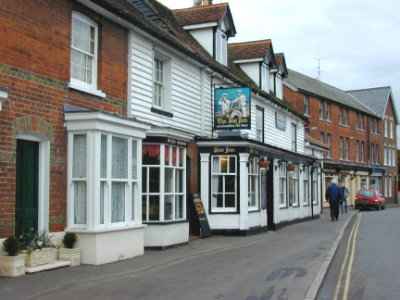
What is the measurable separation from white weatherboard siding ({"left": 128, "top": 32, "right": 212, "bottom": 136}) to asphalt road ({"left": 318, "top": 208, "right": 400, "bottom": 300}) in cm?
602

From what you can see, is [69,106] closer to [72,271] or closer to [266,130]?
[72,271]

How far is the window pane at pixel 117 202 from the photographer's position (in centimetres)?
1301

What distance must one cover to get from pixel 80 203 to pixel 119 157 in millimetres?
1423

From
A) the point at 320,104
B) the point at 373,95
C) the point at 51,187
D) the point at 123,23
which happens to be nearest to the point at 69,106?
the point at 51,187

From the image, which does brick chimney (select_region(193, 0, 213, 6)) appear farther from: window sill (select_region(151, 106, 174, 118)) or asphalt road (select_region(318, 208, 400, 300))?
asphalt road (select_region(318, 208, 400, 300))

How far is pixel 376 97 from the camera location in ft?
217

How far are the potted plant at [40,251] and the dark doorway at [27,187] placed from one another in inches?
→ 12.5

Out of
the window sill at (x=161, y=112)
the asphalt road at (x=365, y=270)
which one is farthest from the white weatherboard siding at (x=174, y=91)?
the asphalt road at (x=365, y=270)

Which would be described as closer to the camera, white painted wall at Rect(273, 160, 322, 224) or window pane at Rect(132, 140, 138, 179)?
window pane at Rect(132, 140, 138, 179)

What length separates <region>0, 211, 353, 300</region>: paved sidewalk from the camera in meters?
9.15

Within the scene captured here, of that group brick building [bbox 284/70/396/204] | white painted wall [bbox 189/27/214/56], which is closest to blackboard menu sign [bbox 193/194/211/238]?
white painted wall [bbox 189/27/214/56]

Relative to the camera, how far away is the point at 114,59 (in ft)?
47.0

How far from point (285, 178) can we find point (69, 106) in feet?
51.8

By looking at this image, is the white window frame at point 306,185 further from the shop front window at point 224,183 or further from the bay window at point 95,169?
the bay window at point 95,169
